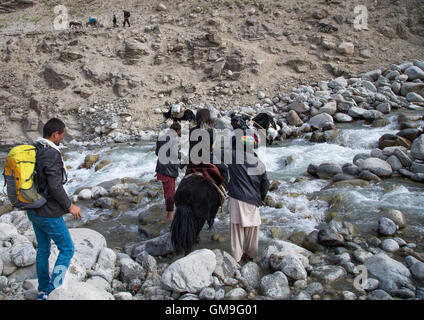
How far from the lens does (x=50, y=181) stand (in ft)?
8.23

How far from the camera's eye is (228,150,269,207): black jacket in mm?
3209

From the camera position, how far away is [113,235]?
15.5 feet

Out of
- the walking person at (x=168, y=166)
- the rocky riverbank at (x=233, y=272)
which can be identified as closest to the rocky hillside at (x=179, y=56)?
the walking person at (x=168, y=166)

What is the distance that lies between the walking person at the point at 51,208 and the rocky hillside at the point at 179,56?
8.55m

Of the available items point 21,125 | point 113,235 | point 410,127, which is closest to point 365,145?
point 410,127

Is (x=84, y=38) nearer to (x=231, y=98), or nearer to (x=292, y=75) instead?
(x=231, y=98)

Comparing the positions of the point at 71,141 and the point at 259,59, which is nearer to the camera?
the point at 71,141

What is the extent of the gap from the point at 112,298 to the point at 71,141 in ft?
31.8

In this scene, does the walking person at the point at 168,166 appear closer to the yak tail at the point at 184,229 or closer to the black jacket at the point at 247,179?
the yak tail at the point at 184,229

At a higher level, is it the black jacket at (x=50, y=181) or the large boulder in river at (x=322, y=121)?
the black jacket at (x=50, y=181)

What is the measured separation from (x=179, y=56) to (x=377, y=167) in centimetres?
1036

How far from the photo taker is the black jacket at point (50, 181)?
2.48 metres

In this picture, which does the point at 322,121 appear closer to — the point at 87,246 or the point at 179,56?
the point at 179,56

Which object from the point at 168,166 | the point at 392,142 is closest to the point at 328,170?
the point at 392,142
